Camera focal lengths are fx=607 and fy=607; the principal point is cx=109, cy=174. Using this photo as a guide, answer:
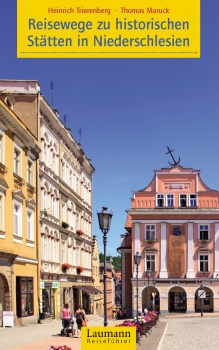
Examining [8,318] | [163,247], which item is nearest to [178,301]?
[163,247]

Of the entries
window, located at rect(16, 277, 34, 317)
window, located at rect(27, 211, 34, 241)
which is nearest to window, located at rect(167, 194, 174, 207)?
window, located at rect(27, 211, 34, 241)

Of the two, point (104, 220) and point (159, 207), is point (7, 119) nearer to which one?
point (104, 220)

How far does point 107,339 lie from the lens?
12.5 metres

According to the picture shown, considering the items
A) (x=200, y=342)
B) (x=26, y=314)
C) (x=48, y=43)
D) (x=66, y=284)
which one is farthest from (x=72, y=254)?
(x=48, y=43)

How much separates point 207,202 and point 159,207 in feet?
17.1

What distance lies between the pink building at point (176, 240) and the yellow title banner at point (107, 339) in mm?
51912

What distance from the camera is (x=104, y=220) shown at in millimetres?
18984

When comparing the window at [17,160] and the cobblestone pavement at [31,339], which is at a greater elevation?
the window at [17,160]

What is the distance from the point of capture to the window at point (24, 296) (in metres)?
33.2

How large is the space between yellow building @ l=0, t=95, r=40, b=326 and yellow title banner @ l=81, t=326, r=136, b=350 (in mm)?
17750

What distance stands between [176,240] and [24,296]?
107ft

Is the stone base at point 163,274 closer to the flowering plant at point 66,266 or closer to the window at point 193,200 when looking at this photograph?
the window at point 193,200

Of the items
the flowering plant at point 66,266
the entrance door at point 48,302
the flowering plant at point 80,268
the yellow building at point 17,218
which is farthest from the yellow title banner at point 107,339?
the flowering plant at point 80,268

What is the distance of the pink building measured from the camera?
64.0m
